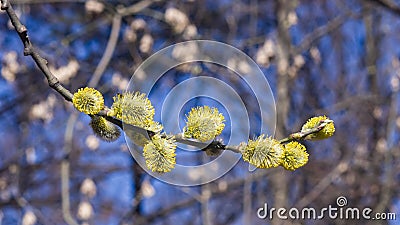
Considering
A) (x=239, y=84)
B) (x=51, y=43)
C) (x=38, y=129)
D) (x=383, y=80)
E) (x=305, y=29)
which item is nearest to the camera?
(x=51, y=43)

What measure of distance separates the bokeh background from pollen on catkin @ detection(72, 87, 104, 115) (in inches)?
61.3

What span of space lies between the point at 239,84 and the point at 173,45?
587 millimetres

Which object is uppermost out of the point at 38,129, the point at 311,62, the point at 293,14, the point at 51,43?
the point at 311,62

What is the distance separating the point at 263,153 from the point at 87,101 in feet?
0.63

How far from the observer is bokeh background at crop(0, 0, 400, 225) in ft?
9.29

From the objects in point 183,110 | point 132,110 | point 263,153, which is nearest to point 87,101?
point 132,110

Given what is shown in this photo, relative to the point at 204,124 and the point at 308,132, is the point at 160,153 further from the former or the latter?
the point at 308,132

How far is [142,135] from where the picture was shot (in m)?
0.69

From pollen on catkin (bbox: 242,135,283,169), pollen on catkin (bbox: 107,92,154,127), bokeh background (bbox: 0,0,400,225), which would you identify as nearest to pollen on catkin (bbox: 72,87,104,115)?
pollen on catkin (bbox: 107,92,154,127)

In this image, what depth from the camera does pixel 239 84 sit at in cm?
326

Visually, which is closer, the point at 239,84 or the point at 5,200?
the point at 5,200

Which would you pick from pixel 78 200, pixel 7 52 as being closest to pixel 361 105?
pixel 78 200

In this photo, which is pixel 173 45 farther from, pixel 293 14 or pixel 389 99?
pixel 389 99

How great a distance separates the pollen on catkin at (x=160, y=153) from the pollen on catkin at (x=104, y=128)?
0.16ft
